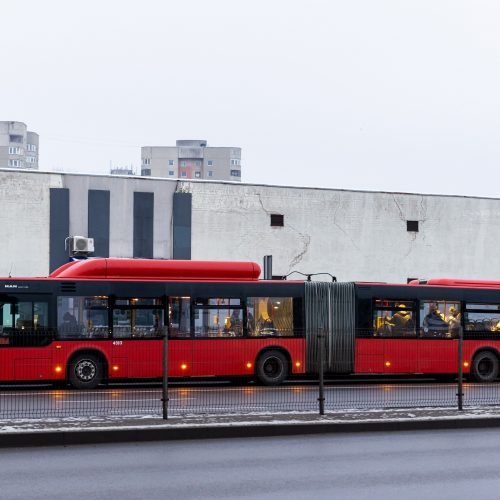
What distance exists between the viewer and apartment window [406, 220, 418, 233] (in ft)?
142

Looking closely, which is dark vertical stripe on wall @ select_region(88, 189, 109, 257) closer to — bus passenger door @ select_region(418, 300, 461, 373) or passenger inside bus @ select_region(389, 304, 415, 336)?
passenger inside bus @ select_region(389, 304, 415, 336)

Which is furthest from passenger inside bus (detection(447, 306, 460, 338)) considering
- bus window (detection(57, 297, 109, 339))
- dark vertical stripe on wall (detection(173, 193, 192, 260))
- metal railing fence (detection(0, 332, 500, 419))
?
dark vertical stripe on wall (detection(173, 193, 192, 260))

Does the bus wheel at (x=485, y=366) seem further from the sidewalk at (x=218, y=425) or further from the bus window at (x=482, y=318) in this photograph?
the sidewalk at (x=218, y=425)

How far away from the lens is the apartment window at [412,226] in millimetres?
43312

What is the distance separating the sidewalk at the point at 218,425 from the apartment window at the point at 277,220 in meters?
24.9

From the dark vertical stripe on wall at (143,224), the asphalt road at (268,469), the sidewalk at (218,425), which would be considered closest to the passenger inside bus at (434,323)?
the sidewalk at (218,425)

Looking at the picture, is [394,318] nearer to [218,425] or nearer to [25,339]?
[25,339]

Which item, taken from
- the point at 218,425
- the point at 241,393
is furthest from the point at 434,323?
the point at 218,425

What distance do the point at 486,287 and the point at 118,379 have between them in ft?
34.5

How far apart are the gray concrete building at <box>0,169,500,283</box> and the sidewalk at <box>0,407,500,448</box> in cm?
2386

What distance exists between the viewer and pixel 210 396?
65.5 feet

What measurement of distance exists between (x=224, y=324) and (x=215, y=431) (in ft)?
35.2

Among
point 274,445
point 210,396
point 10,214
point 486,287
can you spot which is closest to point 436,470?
point 274,445

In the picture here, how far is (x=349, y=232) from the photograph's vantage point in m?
42.6
